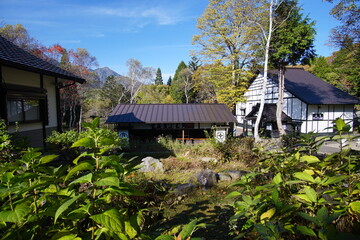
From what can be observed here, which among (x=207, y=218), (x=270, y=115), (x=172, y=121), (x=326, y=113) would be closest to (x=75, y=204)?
(x=207, y=218)

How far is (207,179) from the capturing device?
619cm

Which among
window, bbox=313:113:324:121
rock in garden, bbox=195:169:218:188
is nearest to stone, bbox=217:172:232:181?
rock in garden, bbox=195:169:218:188

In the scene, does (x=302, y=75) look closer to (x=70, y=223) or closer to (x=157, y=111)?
(x=157, y=111)

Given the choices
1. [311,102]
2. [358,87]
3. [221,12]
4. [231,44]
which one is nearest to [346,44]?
[311,102]

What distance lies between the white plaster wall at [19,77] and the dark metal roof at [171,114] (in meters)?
4.93

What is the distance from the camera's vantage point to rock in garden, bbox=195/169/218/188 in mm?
6066

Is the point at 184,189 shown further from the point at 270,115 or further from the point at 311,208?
the point at 270,115

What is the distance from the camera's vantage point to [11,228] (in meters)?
0.94

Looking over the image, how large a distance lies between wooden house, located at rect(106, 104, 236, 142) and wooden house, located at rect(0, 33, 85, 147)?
4.08 meters

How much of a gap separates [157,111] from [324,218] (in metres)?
12.9

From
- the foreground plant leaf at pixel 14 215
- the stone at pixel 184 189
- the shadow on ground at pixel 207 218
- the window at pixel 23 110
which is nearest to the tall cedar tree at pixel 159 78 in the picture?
the window at pixel 23 110

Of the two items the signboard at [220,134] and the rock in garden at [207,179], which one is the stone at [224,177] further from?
the signboard at [220,134]

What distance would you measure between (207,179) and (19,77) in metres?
7.03

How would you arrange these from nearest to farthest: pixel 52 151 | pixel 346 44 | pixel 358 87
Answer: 1. pixel 52 151
2. pixel 346 44
3. pixel 358 87
